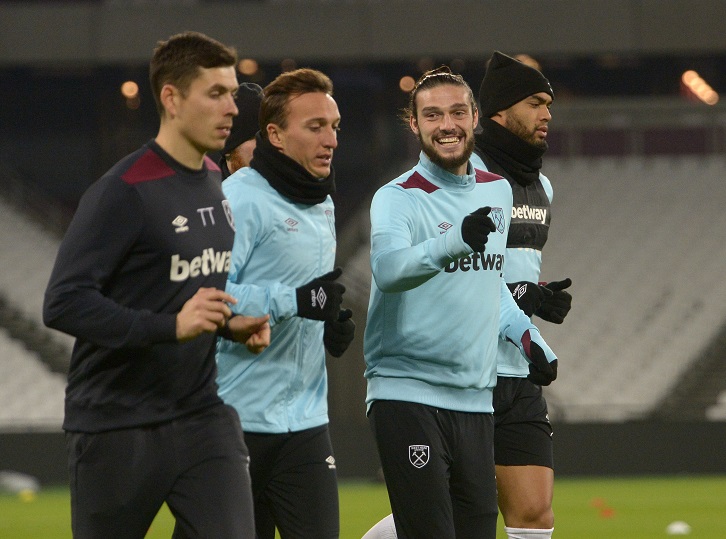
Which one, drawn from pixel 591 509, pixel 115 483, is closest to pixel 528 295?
pixel 115 483

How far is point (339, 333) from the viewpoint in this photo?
16.8 ft

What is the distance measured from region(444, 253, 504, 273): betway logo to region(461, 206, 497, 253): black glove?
0.48 metres

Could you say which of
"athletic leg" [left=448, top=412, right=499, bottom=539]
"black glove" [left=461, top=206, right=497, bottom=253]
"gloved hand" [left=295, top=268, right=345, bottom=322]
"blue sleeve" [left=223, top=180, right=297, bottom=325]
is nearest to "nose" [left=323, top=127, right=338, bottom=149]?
"blue sleeve" [left=223, top=180, right=297, bottom=325]

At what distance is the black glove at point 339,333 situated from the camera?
5.11m

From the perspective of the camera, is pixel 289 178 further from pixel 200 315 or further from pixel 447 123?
pixel 200 315

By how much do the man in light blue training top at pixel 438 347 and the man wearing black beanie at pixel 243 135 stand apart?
41.4 inches

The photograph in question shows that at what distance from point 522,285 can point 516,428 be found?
63 centimetres

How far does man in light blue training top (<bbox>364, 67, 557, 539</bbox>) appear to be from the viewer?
511 cm

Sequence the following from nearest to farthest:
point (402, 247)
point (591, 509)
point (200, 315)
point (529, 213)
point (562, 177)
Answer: point (200, 315)
point (402, 247)
point (529, 213)
point (591, 509)
point (562, 177)

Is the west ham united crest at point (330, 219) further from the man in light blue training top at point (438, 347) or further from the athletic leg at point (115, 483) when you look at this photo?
the athletic leg at point (115, 483)

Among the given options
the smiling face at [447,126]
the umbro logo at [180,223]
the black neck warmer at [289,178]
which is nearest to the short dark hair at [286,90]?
the black neck warmer at [289,178]

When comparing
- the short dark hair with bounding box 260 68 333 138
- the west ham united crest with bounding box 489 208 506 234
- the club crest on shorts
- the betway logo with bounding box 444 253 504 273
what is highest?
the short dark hair with bounding box 260 68 333 138

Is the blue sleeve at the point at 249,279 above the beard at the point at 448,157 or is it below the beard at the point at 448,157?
below

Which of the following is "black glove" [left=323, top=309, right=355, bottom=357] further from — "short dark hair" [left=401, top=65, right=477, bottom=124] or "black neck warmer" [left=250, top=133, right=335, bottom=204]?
"short dark hair" [left=401, top=65, right=477, bottom=124]
